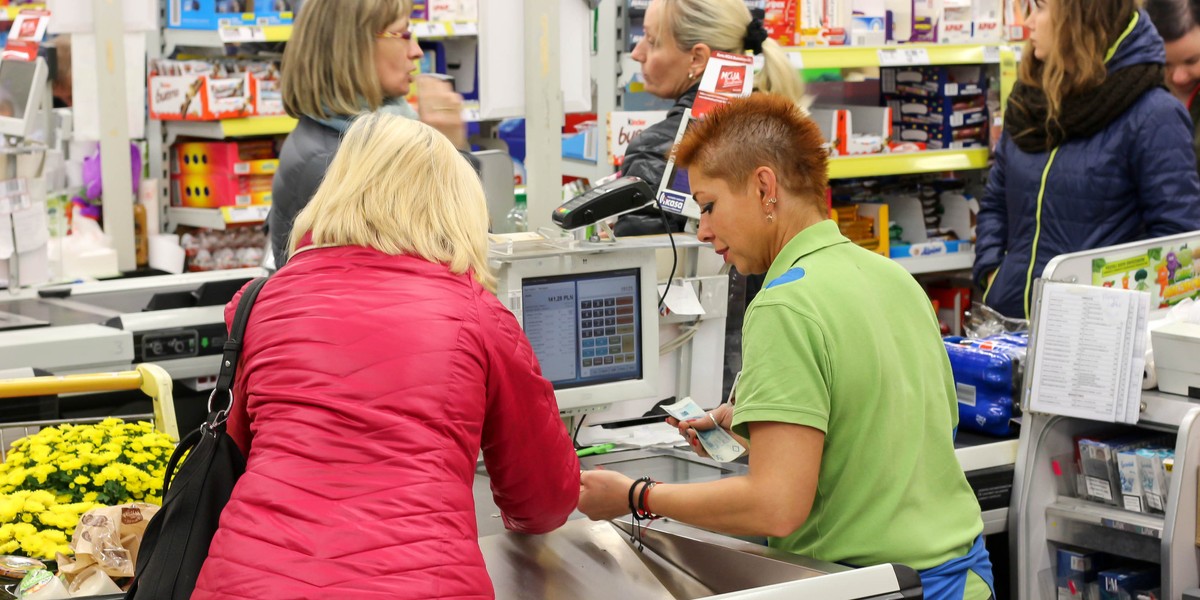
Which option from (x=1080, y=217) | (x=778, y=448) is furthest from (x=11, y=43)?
(x=1080, y=217)

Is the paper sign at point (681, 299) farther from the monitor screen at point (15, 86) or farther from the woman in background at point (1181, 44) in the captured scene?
the woman in background at point (1181, 44)

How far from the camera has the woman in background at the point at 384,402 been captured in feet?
5.19

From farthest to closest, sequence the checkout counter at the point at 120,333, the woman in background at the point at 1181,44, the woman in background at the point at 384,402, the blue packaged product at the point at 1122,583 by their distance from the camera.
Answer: the woman in background at the point at 1181,44 → the checkout counter at the point at 120,333 → the blue packaged product at the point at 1122,583 → the woman in background at the point at 384,402

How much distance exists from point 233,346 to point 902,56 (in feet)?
12.3

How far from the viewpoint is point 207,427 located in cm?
173

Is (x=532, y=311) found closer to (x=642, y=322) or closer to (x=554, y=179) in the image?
(x=642, y=322)

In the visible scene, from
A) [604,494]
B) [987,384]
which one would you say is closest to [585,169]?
[987,384]

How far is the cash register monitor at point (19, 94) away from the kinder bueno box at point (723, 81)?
6.13 ft

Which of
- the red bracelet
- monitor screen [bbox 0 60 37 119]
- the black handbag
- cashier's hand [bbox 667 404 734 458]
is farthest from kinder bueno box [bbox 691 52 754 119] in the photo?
monitor screen [bbox 0 60 37 119]

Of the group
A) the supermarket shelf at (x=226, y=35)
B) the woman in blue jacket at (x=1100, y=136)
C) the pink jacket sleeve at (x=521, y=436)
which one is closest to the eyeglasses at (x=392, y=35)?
the pink jacket sleeve at (x=521, y=436)

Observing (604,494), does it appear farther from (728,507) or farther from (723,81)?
(723,81)

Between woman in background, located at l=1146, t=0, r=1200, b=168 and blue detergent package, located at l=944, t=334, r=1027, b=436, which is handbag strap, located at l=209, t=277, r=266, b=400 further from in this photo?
Answer: woman in background, located at l=1146, t=0, r=1200, b=168

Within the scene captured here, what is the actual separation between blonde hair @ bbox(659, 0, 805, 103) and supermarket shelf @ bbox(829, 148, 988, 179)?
1572mm

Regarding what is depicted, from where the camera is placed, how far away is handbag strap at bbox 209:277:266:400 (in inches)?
68.8
